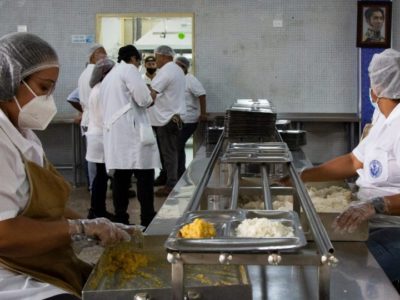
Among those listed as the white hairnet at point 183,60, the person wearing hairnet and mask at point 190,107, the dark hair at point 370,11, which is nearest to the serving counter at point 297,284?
the person wearing hairnet and mask at point 190,107

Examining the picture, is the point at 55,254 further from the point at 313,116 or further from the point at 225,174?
the point at 313,116

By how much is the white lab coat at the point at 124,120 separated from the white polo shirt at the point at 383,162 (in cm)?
218

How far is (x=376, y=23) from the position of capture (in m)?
6.30

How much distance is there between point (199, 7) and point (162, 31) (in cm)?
50

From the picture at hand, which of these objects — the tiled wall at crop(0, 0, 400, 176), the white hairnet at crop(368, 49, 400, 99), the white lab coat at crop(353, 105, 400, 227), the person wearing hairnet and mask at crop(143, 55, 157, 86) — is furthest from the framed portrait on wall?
the white lab coat at crop(353, 105, 400, 227)

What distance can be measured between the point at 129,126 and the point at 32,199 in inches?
106

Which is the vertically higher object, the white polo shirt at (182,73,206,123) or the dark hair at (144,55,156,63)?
the dark hair at (144,55,156,63)

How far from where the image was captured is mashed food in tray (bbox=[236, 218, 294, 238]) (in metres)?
1.15

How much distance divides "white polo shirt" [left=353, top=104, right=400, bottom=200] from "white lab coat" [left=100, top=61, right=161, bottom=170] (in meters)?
2.18

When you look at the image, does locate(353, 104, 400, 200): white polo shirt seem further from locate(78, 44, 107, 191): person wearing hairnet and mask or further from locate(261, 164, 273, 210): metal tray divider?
locate(78, 44, 107, 191): person wearing hairnet and mask

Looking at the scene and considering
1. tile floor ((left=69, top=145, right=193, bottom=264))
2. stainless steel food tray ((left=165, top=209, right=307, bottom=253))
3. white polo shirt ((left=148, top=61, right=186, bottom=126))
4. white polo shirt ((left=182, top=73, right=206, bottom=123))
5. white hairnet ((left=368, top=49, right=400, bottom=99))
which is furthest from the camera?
white polo shirt ((left=182, top=73, right=206, bottom=123))

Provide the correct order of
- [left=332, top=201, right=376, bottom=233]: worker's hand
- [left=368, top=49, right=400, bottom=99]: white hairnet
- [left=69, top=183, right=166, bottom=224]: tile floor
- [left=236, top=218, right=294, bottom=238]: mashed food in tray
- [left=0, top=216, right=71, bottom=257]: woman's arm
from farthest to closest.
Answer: [left=69, top=183, right=166, bottom=224]: tile floor, [left=368, top=49, right=400, bottom=99]: white hairnet, [left=332, top=201, right=376, bottom=233]: worker's hand, [left=0, top=216, right=71, bottom=257]: woman's arm, [left=236, top=218, right=294, bottom=238]: mashed food in tray

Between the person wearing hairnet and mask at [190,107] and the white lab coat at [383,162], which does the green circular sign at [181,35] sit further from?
the white lab coat at [383,162]

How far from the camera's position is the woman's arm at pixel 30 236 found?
1.42 meters
